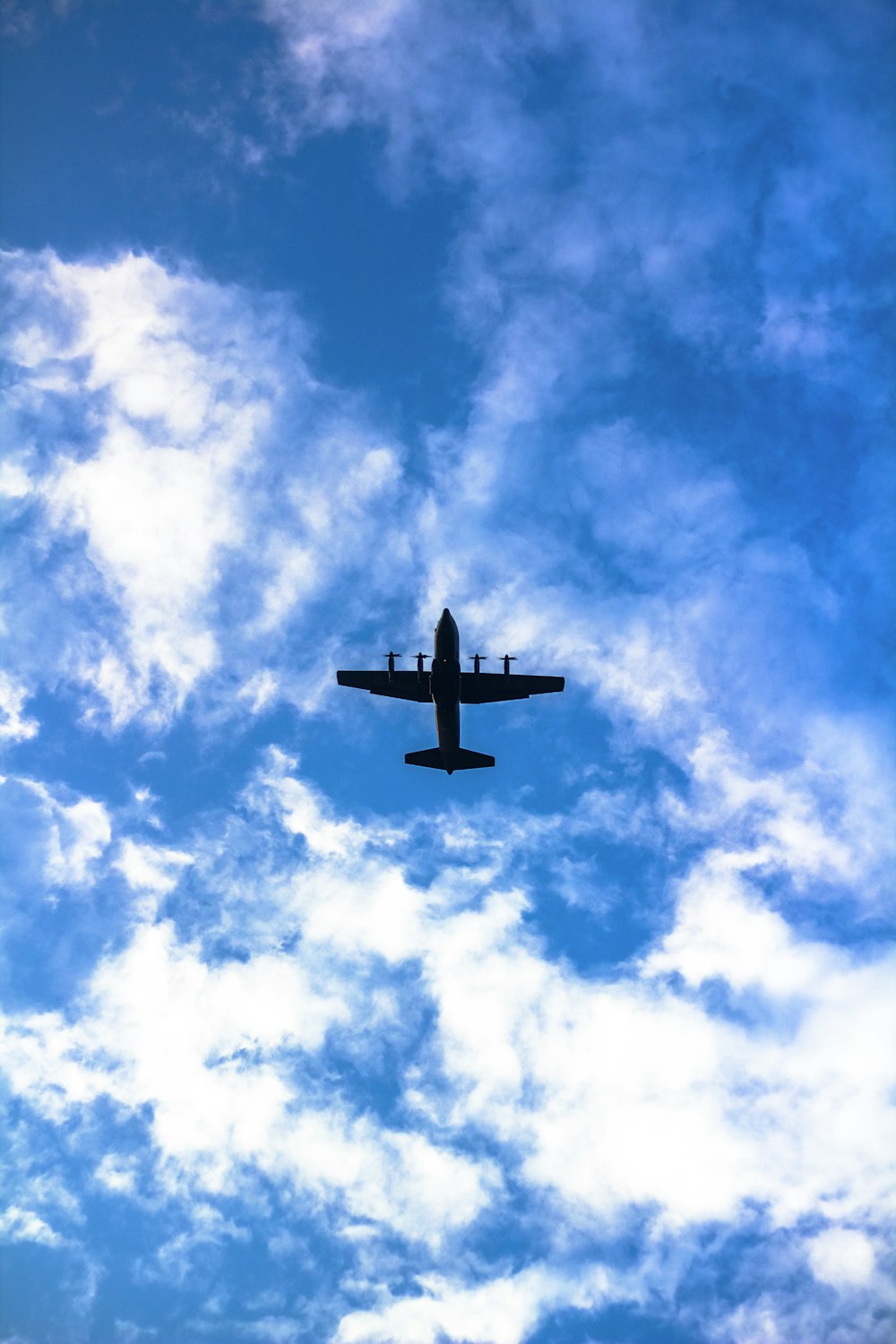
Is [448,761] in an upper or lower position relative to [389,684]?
lower

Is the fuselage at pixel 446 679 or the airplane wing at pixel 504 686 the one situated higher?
the airplane wing at pixel 504 686

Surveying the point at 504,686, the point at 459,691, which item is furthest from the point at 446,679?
the point at 504,686

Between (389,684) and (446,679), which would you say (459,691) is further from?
(389,684)

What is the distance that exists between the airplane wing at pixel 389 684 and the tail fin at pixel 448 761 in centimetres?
546

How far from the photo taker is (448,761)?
299ft

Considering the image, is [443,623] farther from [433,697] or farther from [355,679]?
[355,679]

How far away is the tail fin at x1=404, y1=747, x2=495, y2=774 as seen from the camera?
9194cm

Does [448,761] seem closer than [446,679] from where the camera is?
No

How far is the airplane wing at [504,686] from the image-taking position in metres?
90.2

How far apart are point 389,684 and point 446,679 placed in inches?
455

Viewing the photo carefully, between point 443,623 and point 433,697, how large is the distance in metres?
7.99

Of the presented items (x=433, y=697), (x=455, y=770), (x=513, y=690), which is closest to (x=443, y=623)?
(x=433, y=697)

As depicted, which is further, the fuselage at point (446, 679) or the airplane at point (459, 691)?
the airplane at point (459, 691)

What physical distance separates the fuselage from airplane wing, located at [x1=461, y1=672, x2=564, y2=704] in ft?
15.6
